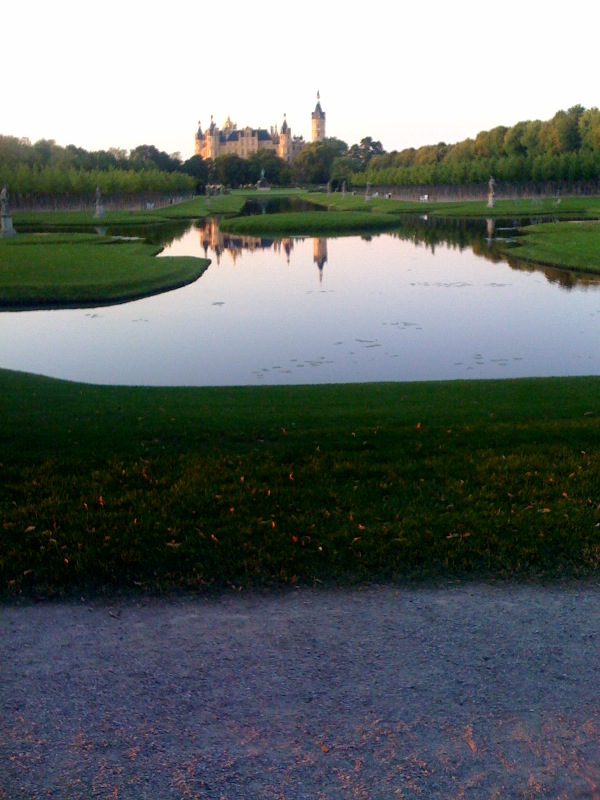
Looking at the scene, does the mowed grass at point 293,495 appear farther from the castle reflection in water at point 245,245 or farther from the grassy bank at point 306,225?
the grassy bank at point 306,225

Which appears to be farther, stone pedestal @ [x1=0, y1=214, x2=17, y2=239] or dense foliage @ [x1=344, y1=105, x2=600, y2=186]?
dense foliage @ [x1=344, y1=105, x2=600, y2=186]

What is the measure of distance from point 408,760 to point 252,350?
14921mm

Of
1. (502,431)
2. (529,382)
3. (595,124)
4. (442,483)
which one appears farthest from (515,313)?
(595,124)

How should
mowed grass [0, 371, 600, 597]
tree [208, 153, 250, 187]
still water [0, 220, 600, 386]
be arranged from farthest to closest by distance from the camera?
tree [208, 153, 250, 187], still water [0, 220, 600, 386], mowed grass [0, 371, 600, 597]

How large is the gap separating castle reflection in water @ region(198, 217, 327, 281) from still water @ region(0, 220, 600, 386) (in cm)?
688

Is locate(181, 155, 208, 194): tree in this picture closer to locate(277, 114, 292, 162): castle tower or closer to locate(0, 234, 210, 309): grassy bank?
locate(277, 114, 292, 162): castle tower

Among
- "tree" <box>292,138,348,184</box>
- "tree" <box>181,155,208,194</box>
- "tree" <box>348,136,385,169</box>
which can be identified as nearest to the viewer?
"tree" <box>181,155,208,194</box>

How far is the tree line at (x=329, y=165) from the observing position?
84.7m

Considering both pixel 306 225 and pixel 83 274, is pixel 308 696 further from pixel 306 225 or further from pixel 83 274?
pixel 306 225

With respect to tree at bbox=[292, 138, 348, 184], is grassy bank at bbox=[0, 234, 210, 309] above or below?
below

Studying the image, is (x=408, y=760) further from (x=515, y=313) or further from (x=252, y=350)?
(x=515, y=313)

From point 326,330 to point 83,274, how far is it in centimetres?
1256

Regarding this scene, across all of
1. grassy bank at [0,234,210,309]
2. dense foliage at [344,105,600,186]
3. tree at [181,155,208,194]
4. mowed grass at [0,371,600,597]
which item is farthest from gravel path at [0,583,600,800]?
tree at [181,155,208,194]

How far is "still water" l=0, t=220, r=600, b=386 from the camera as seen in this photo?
16.4 meters
